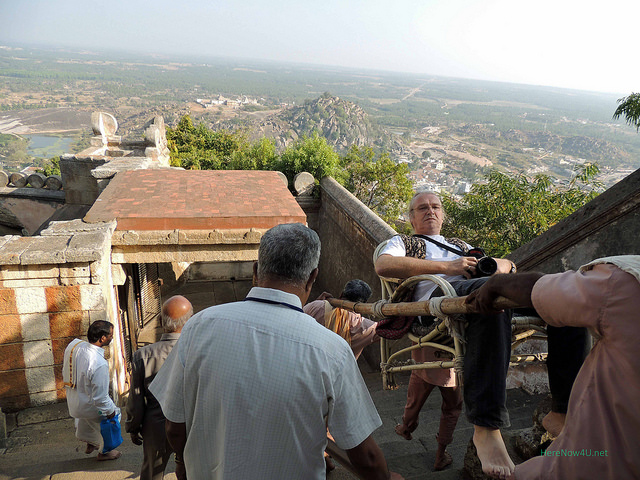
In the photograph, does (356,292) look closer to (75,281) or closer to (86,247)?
(86,247)

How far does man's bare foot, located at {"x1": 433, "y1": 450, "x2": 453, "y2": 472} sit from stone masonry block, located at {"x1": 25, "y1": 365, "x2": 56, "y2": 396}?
4177 mm

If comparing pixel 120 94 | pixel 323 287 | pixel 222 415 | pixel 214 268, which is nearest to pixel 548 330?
pixel 222 415

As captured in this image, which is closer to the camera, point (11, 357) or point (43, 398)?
point (11, 357)

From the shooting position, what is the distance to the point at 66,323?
476 cm

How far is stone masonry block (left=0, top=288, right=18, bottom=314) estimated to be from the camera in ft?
14.7

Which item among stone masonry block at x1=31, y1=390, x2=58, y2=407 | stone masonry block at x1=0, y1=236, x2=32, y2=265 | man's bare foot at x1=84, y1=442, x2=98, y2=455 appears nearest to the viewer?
man's bare foot at x1=84, y1=442, x2=98, y2=455

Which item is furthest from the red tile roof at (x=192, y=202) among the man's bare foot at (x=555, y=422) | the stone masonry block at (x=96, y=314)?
the man's bare foot at (x=555, y=422)

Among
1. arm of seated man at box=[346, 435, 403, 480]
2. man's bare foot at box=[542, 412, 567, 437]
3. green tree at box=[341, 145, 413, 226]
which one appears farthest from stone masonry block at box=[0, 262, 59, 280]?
green tree at box=[341, 145, 413, 226]

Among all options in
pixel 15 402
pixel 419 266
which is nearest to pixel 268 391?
pixel 419 266

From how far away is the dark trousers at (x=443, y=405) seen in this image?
3166 mm

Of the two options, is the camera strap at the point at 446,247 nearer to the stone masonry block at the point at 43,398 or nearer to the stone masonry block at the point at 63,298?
the stone masonry block at the point at 63,298

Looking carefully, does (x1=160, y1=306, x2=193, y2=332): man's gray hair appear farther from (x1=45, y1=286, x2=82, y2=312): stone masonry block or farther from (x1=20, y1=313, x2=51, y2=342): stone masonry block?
(x1=20, y1=313, x2=51, y2=342): stone masonry block

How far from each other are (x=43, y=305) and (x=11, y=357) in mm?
682

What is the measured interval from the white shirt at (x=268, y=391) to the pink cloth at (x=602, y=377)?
732mm
